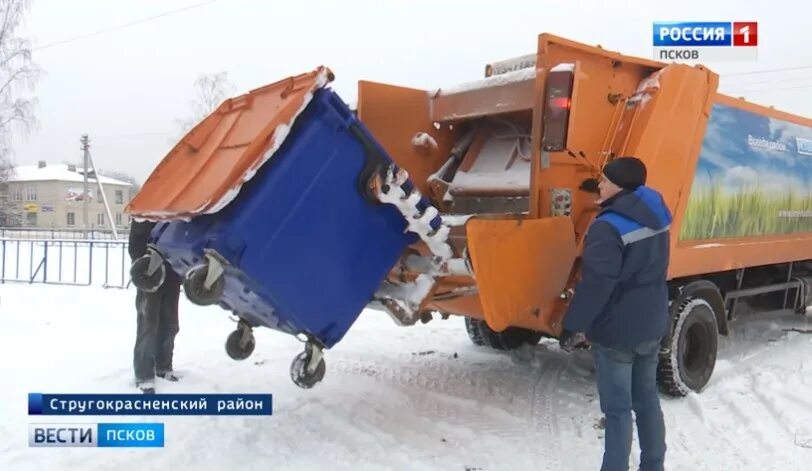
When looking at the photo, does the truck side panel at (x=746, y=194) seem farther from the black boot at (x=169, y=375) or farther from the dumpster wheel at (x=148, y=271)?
the black boot at (x=169, y=375)

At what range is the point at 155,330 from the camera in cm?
500

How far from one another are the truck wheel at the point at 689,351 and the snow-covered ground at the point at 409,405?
132 mm

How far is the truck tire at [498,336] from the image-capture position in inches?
242

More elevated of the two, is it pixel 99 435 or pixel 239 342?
pixel 239 342

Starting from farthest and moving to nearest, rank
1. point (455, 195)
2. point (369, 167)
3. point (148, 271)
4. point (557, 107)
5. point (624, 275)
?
point (455, 195), point (557, 107), point (148, 271), point (369, 167), point (624, 275)

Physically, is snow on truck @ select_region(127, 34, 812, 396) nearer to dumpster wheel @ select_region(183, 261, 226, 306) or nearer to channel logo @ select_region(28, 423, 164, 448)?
dumpster wheel @ select_region(183, 261, 226, 306)

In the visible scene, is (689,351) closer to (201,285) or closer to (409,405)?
(409,405)

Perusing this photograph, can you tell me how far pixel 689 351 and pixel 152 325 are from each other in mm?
3940

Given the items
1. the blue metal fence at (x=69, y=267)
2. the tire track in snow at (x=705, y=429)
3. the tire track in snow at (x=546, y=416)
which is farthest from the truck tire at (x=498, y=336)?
the blue metal fence at (x=69, y=267)

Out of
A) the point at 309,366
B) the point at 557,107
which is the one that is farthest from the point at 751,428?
the point at 309,366

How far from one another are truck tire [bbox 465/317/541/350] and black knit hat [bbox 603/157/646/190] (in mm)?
3098

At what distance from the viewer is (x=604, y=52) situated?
410cm

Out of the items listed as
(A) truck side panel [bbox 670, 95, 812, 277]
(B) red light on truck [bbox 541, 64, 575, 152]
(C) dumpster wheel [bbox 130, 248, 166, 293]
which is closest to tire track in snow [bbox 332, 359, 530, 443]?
(A) truck side panel [bbox 670, 95, 812, 277]

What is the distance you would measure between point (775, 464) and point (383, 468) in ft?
6.86
